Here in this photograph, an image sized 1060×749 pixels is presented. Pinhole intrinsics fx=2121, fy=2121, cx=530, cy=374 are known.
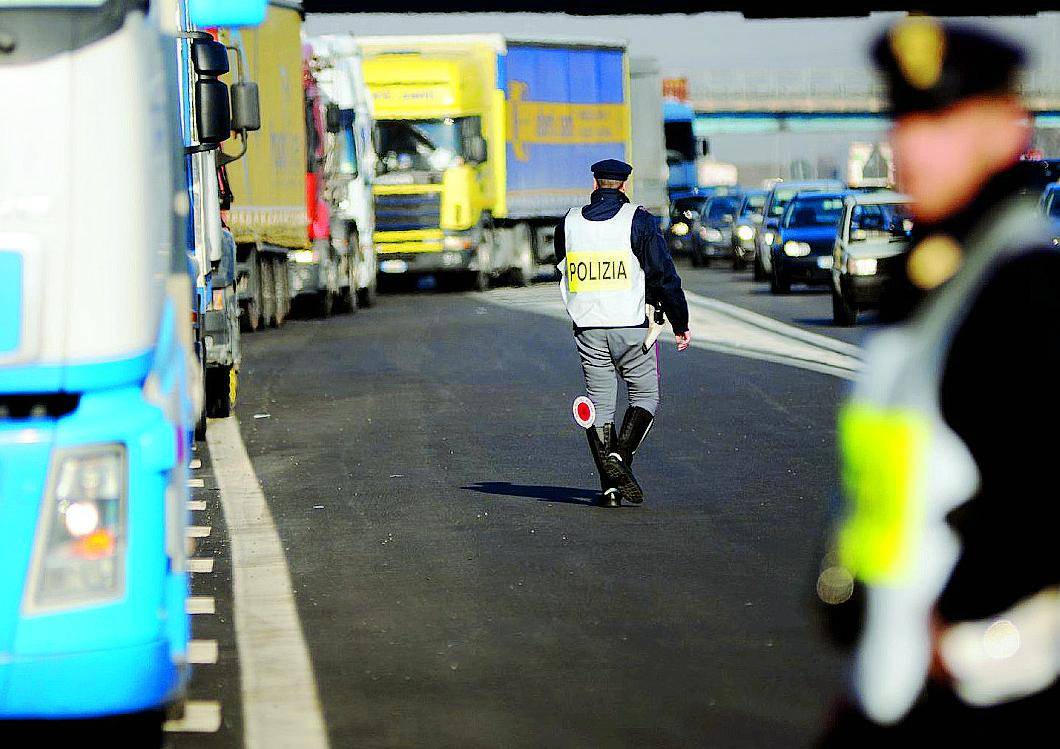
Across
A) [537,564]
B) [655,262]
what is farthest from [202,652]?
[655,262]

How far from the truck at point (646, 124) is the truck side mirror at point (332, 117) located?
18954 mm

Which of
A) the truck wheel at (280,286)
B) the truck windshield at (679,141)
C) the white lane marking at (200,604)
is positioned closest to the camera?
the white lane marking at (200,604)

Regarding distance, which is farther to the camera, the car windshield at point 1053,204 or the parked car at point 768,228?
the parked car at point 768,228

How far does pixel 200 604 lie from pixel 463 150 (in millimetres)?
29671

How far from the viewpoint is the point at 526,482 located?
1191cm

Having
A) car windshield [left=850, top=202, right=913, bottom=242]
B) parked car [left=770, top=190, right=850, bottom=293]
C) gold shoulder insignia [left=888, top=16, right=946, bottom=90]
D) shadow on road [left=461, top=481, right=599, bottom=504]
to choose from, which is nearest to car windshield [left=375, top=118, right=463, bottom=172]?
parked car [left=770, top=190, right=850, bottom=293]

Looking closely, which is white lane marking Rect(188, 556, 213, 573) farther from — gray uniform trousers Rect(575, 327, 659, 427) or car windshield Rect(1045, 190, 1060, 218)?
car windshield Rect(1045, 190, 1060, 218)

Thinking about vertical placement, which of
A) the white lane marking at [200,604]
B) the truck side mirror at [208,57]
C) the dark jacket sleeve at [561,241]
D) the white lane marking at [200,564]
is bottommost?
the white lane marking at [200,564]

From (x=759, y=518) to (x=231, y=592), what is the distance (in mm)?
2946

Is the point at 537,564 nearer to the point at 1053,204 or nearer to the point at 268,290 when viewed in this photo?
the point at 1053,204

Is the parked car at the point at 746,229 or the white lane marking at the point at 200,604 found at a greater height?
the white lane marking at the point at 200,604

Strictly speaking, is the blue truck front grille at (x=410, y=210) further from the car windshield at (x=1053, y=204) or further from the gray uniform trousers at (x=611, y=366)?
the gray uniform trousers at (x=611, y=366)

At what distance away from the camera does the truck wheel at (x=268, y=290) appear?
28.0 m

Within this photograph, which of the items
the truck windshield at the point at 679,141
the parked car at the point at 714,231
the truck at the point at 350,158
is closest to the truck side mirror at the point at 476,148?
the truck at the point at 350,158
